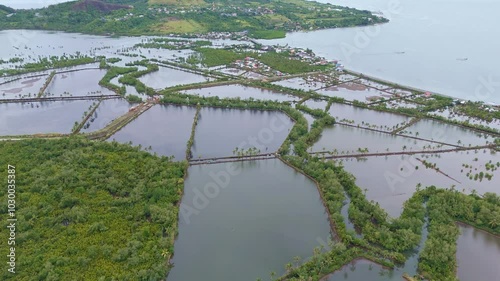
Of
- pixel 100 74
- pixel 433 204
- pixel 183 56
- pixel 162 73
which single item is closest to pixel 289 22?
pixel 183 56

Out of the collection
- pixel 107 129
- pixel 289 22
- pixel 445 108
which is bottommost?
pixel 107 129

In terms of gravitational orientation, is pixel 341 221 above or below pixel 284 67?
below

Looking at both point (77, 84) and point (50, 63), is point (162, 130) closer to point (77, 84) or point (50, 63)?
point (77, 84)

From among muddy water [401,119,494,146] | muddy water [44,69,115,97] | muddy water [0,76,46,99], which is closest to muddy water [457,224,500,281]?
muddy water [401,119,494,146]

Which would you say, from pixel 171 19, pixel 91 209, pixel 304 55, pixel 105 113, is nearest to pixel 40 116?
pixel 105 113

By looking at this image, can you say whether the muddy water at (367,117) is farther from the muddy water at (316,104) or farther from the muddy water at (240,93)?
the muddy water at (240,93)

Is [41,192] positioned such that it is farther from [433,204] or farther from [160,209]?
[433,204]
